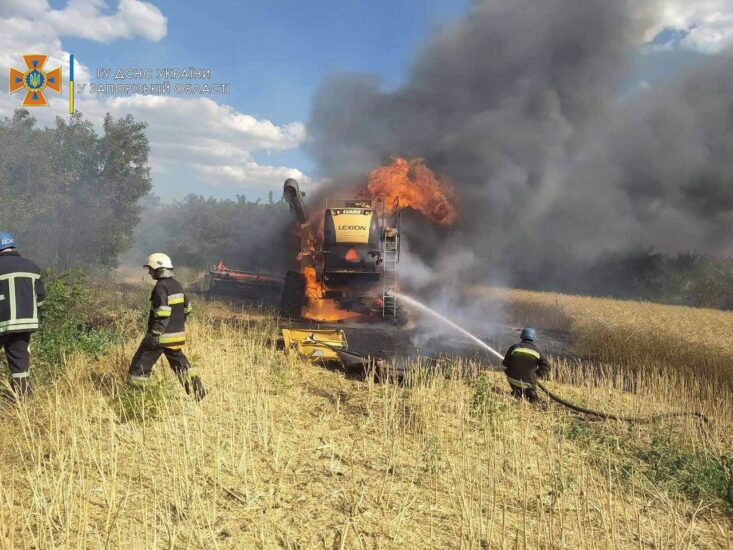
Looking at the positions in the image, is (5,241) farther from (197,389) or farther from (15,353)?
(197,389)

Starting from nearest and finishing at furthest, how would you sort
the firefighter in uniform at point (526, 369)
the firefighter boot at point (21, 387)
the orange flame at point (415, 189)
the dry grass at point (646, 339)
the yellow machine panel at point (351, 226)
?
the firefighter boot at point (21, 387) → the firefighter in uniform at point (526, 369) → the dry grass at point (646, 339) → the yellow machine panel at point (351, 226) → the orange flame at point (415, 189)

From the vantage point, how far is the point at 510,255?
37.3 m

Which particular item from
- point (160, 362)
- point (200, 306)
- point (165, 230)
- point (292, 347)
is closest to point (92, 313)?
point (160, 362)

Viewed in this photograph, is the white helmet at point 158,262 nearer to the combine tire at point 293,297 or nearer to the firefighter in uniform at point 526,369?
the firefighter in uniform at point 526,369

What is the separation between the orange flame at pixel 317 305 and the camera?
14609 millimetres

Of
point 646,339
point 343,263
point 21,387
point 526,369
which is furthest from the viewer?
point 343,263

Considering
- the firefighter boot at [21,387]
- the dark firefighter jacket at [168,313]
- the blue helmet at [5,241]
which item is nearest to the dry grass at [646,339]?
the dark firefighter jacket at [168,313]

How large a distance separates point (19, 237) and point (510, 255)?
3061cm

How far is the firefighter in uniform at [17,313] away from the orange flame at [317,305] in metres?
9.39

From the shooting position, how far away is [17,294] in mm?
5246

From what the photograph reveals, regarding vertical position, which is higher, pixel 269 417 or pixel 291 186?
pixel 291 186

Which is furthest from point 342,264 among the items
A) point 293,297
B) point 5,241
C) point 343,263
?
point 5,241

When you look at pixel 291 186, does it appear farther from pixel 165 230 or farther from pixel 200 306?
pixel 165 230

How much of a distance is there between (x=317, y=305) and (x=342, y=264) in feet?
5.80
